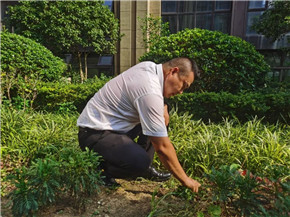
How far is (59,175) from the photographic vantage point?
74.9 inches

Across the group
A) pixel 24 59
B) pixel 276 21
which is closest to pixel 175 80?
pixel 24 59

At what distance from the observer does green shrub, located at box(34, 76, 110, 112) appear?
5398mm

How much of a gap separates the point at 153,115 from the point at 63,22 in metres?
8.32

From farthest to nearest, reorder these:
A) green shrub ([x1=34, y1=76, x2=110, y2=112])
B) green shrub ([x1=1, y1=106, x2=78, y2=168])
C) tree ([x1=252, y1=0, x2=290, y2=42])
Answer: tree ([x1=252, y1=0, x2=290, y2=42]) → green shrub ([x1=34, y1=76, x2=110, y2=112]) → green shrub ([x1=1, y1=106, x2=78, y2=168])

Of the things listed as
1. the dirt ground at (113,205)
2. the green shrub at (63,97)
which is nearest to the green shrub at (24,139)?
the dirt ground at (113,205)

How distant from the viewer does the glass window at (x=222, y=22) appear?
988 cm

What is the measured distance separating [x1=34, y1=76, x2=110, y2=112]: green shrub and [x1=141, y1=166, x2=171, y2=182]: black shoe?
3149 mm

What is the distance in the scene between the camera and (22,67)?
563 cm

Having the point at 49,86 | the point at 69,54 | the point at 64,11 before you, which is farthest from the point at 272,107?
the point at 69,54

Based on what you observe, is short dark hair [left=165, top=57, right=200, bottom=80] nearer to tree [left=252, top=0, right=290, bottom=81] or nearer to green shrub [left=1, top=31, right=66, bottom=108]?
green shrub [left=1, top=31, right=66, bottom=108]

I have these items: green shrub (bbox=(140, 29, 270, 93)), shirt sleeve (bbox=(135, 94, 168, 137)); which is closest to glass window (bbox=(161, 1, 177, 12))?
green shrub (bbox=(140, 29, 270, 93))

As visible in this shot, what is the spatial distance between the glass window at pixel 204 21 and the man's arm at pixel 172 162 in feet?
30.7

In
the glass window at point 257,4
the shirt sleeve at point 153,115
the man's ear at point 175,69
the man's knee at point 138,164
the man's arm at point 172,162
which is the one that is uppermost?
the glass window at point 257,4

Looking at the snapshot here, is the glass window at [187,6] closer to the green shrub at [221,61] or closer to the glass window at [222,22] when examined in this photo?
the glass window at [222,22]
